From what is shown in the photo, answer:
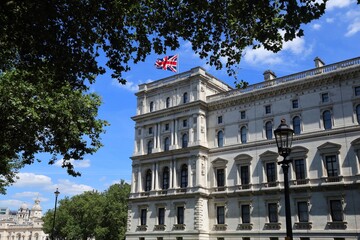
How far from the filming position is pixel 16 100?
80.0 ft

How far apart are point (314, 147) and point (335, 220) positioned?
7143 mm

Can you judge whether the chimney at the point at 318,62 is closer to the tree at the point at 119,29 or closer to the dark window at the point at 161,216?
the dark window at the point at 161,216

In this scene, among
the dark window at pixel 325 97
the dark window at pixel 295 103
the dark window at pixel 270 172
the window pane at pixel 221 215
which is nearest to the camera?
the dark window at pixel 325 97

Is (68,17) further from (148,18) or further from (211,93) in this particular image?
(211,93)

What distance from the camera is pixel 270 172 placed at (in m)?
42.8

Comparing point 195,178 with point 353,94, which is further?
point 195,178

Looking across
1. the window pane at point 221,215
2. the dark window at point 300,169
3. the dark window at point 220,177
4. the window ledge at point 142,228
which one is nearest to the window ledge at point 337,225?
the dark window at point 300,169

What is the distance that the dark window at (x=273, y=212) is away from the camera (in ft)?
136

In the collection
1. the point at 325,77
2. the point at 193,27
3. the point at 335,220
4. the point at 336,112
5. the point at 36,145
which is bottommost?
the point at 335,220

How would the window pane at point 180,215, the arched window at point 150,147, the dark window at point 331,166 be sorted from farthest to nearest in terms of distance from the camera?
the arched window at point 150,147 < the window pane at point 180,215 < the dark window at point 331,166

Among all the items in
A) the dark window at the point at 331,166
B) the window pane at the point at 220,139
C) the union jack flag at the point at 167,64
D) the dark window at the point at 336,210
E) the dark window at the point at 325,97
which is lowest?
the dark window at the point at 336,210

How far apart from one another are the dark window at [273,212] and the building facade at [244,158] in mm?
102

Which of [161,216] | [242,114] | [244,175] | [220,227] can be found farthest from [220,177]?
[161,216]

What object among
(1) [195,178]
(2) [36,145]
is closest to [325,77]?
(1) [195,178]
